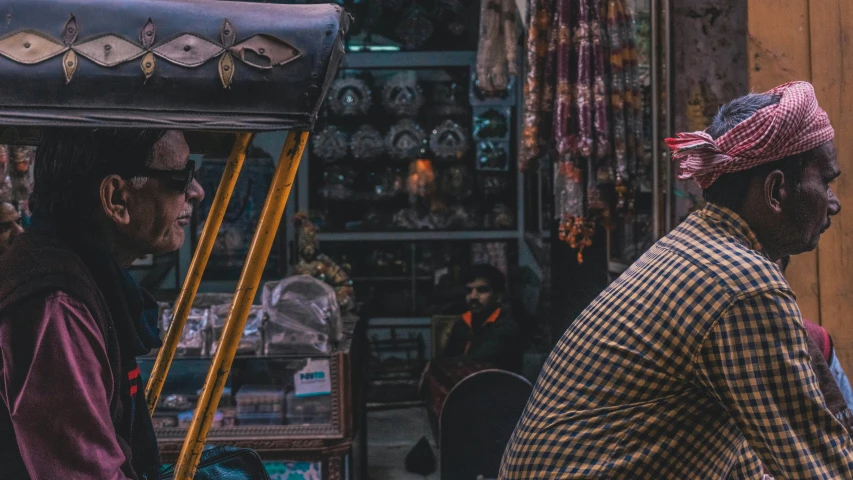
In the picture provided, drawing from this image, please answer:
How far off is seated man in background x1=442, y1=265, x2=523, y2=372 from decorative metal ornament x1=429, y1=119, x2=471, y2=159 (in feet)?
8.69

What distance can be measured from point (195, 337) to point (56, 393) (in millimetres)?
2984

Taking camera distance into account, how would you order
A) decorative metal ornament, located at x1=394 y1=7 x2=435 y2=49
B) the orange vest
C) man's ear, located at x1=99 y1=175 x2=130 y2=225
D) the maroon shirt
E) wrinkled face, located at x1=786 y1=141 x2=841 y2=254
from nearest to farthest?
the maroon shirt < man's ear, located at x1=99 y1=175 x2=130 y2=225 < wrinkled face, located at x1=786 y1=141 x2=841 y2=254 < the orange vest < decorative metal ornament, located at x1=394 y1=7 x2=435 y2=49

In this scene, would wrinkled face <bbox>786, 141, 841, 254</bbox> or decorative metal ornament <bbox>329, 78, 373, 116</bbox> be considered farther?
decorative metal ornament <bbox>329, 78, 373, 116</bbox>

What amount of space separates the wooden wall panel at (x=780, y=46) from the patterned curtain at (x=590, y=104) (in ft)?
3.10

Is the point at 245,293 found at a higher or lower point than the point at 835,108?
lower

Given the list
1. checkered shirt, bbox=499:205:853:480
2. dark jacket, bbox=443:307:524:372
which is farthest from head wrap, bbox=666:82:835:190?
dark jacket, bbox=443:307:524:372

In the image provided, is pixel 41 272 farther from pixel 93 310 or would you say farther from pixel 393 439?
pixel 393 439

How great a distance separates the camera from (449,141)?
8867mm

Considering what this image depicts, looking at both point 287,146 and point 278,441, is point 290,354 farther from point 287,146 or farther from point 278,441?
point 287,146

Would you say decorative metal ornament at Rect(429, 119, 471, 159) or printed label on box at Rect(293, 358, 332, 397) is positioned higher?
decorative metal ornament at Rect(429, 119, 471, 159)

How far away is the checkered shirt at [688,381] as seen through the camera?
1474mm

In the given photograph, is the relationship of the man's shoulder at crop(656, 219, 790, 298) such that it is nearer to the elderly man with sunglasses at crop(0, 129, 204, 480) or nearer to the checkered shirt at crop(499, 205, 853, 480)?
the checkered shirt at crop(499, 205, 853, 480)

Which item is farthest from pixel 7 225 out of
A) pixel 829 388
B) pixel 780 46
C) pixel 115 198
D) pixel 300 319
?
pixel 780 46

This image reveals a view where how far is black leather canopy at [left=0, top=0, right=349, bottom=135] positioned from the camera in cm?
136
